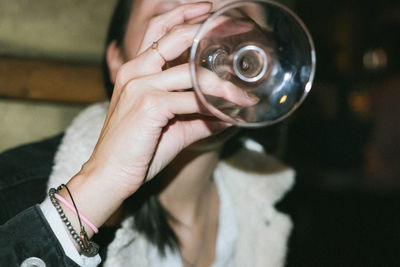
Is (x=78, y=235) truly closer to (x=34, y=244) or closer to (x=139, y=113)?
(x=34, y=244)

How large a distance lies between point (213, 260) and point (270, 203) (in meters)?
0.38

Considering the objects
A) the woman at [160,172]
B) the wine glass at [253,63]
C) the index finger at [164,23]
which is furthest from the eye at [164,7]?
the wine glass at [253,63]

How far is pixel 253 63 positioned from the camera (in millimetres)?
795

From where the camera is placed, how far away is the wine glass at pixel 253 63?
695 millimetres

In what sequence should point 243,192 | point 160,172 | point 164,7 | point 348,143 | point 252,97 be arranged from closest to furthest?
point 252,97 → point 164,7 → point 160,172 → point 243,192 → point 348,143

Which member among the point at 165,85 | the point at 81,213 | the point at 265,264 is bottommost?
the point at 265,264

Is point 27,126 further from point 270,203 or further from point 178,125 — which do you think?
point 270,203

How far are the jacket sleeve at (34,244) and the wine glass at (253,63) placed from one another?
1.61 feet

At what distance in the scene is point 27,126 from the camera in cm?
172

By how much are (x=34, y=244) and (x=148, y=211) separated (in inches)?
20.4

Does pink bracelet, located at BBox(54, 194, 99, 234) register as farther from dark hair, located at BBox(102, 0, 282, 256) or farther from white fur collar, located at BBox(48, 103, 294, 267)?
dark hair, located at BBox(102, 0, 282, 256)

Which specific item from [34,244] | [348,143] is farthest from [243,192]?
[348,143]

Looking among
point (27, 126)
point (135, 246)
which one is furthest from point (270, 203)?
point (27, 126)

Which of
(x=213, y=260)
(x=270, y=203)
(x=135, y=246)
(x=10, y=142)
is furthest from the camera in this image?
(x=10, y=142)
